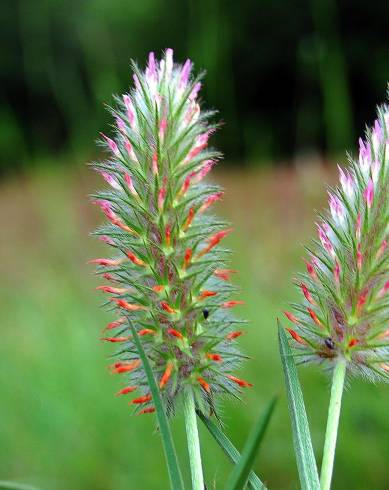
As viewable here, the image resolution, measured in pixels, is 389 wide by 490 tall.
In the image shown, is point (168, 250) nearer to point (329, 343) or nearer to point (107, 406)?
point (329, 343)

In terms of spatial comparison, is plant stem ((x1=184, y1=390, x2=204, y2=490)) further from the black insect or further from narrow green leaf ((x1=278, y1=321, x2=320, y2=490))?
the black insect

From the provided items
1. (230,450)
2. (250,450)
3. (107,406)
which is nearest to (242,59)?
(107,406)

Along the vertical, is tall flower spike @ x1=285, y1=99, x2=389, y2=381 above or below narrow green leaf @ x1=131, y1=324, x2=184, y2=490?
above

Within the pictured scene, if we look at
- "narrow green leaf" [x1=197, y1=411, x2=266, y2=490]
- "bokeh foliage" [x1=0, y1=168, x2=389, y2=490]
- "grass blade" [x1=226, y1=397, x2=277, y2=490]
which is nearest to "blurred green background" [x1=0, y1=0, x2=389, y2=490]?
"bokeh foliage" [x1=0, y1=168, x2=389, y2=490]

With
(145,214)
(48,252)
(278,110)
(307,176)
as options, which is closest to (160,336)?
(145,214)

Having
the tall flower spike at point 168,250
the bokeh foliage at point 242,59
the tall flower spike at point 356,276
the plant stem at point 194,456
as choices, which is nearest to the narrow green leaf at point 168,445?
the plant stem at point 194,456

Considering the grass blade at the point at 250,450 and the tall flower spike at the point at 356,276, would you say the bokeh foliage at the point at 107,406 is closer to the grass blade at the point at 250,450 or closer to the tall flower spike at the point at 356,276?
the tall flower spike at the point at 356,276

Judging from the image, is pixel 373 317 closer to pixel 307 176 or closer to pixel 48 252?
pixel 307 176
